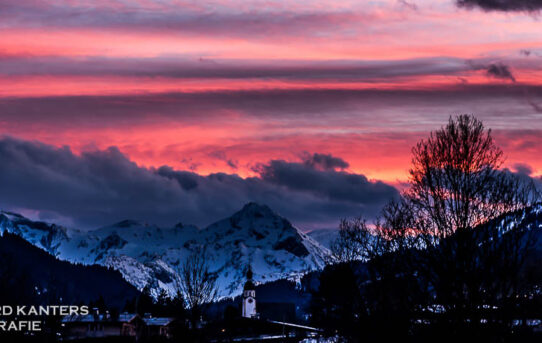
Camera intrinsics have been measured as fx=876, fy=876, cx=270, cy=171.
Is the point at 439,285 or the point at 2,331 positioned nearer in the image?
the point at 439,285

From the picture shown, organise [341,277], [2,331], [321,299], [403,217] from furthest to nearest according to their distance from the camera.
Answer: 1. [321,299]
2. [2,331]
3. [341,277]
4. [403,217]

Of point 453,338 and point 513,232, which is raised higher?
point 513,232

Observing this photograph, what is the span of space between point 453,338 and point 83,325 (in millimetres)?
104583

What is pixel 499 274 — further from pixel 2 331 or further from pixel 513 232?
pixel 2 331

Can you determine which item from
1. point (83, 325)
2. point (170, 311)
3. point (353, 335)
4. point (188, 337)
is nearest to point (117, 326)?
point (83, 325)

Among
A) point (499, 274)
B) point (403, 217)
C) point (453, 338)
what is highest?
point (403, 217)

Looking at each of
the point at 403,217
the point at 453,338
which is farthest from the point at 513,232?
the point at 403,217

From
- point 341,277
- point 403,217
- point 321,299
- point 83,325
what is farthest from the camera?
point 83,325

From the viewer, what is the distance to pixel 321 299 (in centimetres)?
10325

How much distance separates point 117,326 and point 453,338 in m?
105

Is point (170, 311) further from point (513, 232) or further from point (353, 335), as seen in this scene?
point (513, 232)

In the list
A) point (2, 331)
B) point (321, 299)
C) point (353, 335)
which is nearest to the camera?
point (353, 335)

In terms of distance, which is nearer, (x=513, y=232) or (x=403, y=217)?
(x=513, y=232)

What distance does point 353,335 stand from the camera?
2704 inches
